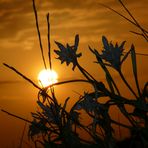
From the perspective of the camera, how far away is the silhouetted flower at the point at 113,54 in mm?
617

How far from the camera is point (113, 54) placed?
0.62 m

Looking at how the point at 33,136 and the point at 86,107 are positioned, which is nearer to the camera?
the point at 86,107

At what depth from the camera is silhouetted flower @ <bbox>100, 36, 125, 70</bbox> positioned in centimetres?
62

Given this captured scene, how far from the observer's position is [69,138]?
0.63 metres

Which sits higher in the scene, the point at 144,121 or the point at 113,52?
the point at 113,52

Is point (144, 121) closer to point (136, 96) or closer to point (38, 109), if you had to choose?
point (136, 96)

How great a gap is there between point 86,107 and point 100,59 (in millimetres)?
89

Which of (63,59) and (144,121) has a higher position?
(63,59)

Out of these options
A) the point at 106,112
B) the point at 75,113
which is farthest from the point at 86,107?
the point at 75,113

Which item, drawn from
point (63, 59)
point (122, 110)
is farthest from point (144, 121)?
point (63, 59)

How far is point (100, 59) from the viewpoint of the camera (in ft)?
2.03

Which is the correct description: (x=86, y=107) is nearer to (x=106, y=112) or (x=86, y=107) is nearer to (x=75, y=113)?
(x=106, y=112)

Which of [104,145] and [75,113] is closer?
[104,145]

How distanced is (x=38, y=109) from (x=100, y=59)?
0.20 metres
